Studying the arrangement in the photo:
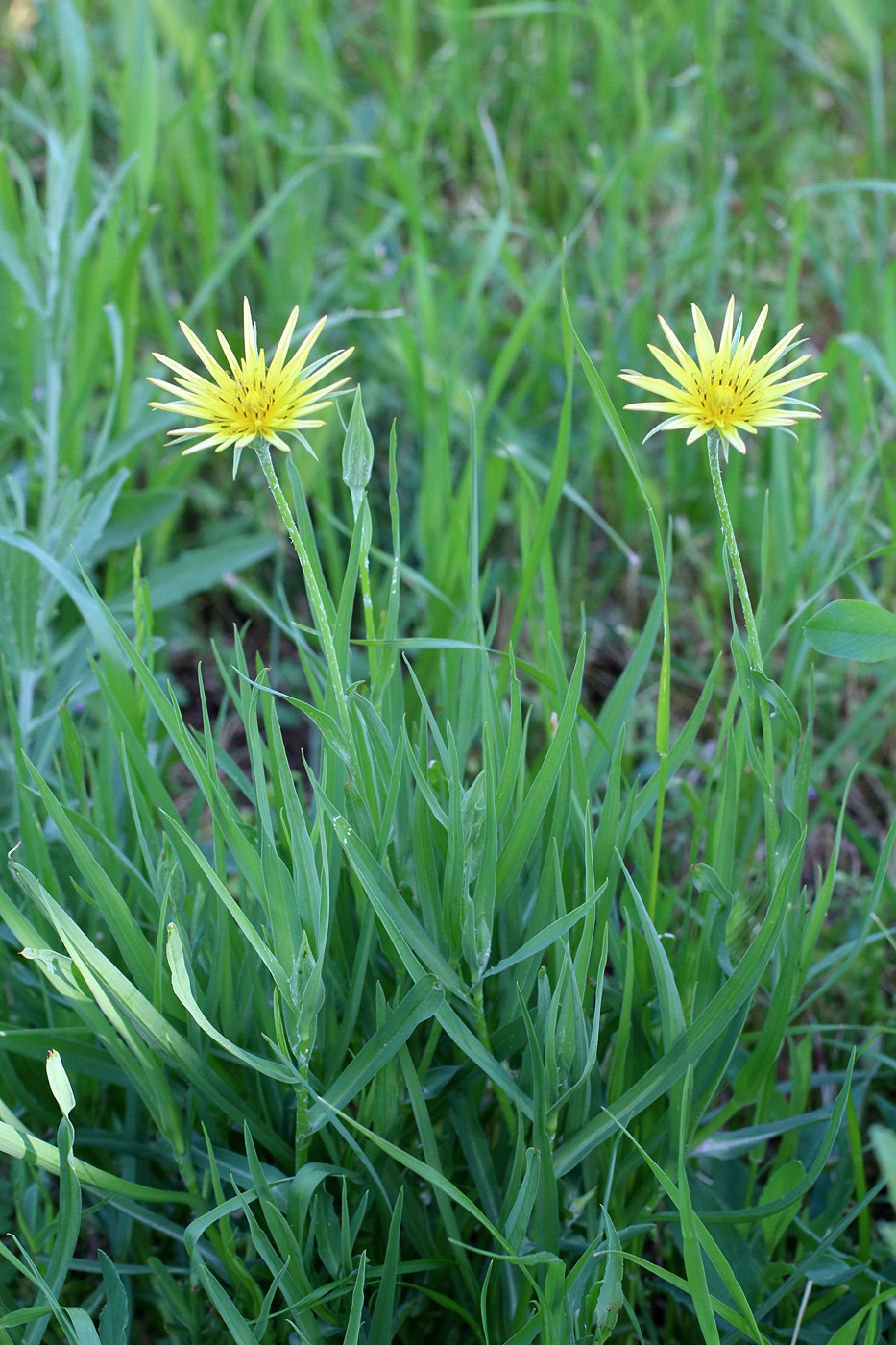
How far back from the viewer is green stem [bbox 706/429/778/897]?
0.88m

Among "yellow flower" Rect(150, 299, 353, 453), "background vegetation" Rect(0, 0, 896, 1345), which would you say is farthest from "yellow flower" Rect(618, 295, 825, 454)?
"yellow flower" Rect(150, 299, 353, 453)

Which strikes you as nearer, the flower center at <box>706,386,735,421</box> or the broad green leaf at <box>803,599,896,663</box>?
the flower center at <box>706,386,735,421</box>

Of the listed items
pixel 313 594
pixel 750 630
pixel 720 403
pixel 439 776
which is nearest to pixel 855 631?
pixel 750 630

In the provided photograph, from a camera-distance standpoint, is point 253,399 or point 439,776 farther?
point 439,776

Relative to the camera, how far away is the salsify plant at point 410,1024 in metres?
0.90

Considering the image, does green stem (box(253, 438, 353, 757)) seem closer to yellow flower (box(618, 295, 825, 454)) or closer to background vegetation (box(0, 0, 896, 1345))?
background vegetation (box(0, 0, 896, 1345))

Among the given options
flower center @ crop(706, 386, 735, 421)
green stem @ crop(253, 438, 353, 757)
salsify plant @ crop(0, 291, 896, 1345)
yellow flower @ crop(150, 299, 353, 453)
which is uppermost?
flower center @ crop(706, 386, 735, 421)

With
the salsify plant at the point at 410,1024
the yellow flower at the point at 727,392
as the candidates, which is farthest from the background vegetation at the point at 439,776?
the yellow flower at the point at 727,392

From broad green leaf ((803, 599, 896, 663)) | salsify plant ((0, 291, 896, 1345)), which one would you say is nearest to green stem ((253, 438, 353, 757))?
salsify plant ((0, 291, 896, 1345))

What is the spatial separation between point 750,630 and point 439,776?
0.36 meters

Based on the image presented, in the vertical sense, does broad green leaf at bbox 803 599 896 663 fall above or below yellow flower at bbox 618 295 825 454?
below

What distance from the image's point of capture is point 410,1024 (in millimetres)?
924

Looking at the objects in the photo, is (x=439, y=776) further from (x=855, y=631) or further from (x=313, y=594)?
(x=855, y=631)

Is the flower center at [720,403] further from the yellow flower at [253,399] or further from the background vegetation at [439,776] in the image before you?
the yellow flower at [253,399]
